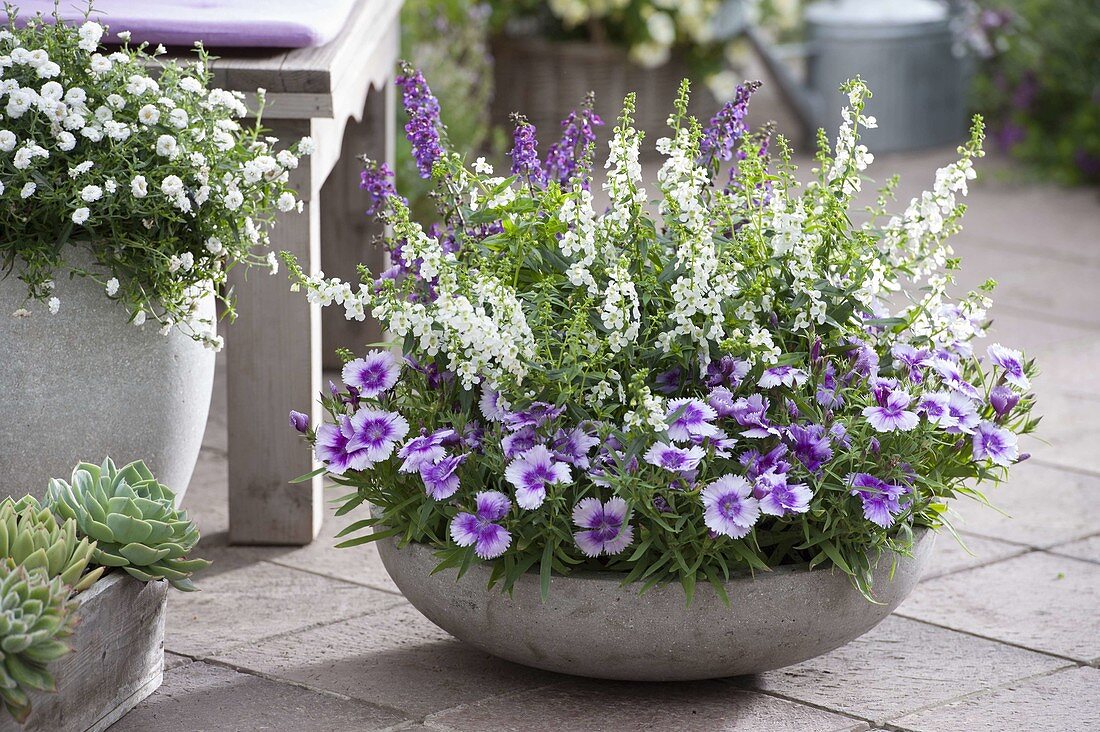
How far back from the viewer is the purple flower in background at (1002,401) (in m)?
2.19

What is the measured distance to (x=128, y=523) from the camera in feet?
6.57

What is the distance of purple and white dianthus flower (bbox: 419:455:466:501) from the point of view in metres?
2.01

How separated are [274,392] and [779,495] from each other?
1.20m

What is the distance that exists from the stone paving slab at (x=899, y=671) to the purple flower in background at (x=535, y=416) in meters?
0.57

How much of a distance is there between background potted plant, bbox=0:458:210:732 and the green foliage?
5.43m

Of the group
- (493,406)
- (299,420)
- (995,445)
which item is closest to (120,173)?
(299,420)

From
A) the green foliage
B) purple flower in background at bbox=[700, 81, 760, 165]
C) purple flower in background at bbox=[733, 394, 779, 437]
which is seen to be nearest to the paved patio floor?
purple flower in background at bbox=[733, 394, 779, 437]

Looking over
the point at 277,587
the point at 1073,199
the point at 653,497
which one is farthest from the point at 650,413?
the point at 1073,199

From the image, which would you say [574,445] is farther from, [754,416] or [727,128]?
[727,128]

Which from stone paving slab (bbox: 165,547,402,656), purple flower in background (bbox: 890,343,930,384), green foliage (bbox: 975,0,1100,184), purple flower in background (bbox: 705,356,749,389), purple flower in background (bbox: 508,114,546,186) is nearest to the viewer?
purple flower in background (bbox: 705,356,749,389)

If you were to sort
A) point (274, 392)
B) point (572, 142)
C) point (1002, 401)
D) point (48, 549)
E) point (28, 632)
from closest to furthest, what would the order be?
point (28, 632)
point (48, 549)
point (1002, 401)
point (572, 142)
point (274, 392)

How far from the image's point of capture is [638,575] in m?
2.01

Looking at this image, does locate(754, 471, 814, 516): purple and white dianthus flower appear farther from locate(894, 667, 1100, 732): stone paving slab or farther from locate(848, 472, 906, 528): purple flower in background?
locate(894, 667, 1100, 732): stone paving slab

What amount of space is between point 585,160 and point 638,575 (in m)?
0.68
